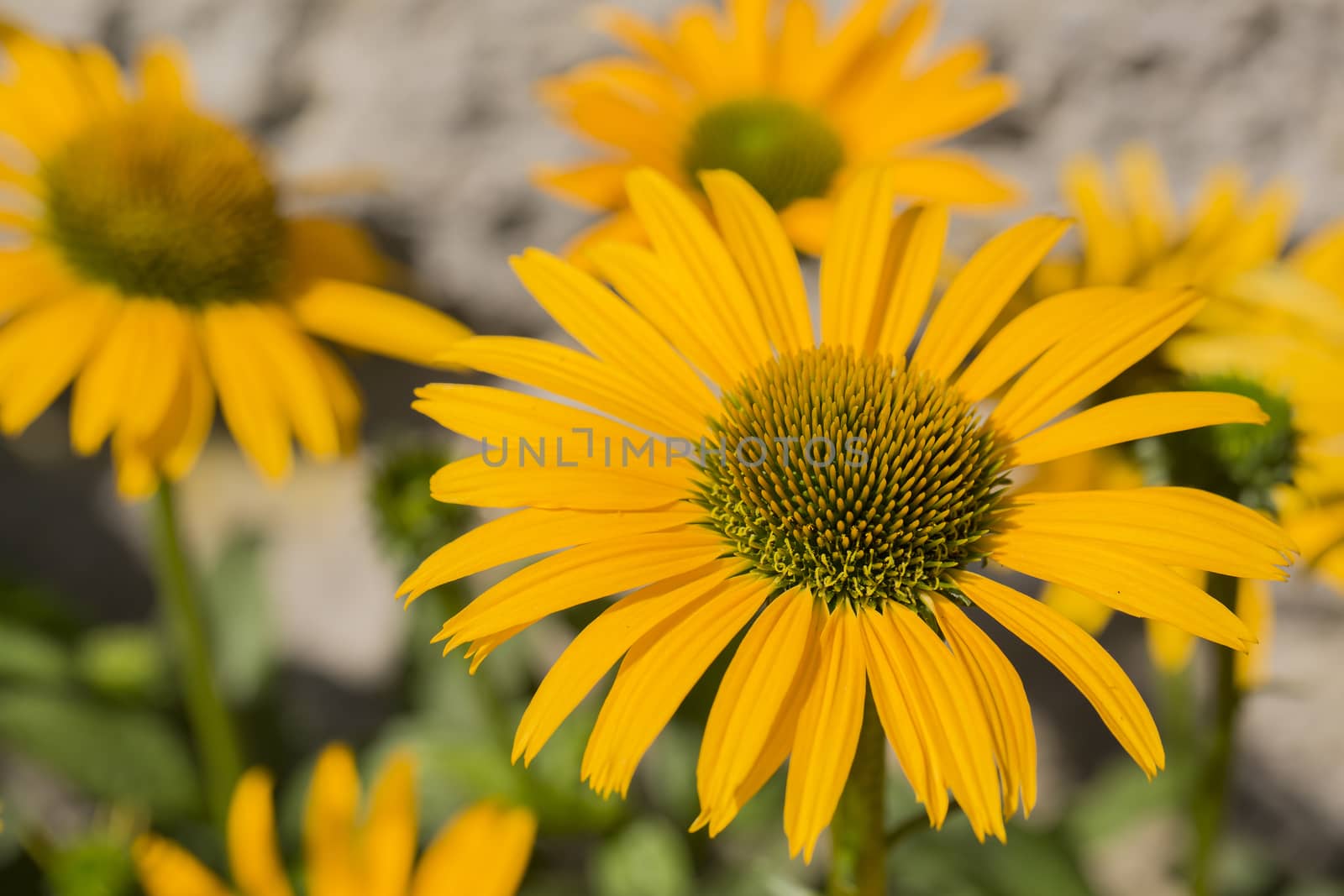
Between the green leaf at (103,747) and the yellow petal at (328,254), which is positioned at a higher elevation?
the yellow petal at (328,254)

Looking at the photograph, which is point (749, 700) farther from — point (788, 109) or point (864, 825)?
point (788, 109)

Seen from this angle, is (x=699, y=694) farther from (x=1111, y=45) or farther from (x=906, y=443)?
(x=1111, y=45)

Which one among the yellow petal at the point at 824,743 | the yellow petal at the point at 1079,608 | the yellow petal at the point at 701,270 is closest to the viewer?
the yellow petal at the point at 824,743

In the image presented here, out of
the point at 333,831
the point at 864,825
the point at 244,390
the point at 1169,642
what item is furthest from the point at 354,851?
the point at 1169,642

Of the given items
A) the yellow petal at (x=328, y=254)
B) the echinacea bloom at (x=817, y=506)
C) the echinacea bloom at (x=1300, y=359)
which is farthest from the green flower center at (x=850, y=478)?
the yellow petal at (x=328, y=254)

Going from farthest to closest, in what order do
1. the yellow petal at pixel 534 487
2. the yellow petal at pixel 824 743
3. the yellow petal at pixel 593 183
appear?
the yellow petal at pixel 593 183
the yellow petal at pixel 534 487
the yellow petal at pixel 824 743

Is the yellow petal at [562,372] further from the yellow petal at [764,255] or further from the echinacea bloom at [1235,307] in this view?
the echinacea bloom at [1235,307]
